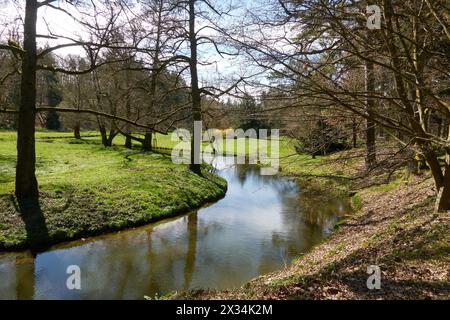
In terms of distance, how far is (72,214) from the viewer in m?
11.1

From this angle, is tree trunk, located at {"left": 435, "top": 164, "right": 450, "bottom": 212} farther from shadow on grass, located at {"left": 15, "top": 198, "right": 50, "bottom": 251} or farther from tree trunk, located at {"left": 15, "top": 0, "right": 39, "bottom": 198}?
tree trunk, located at {"left": 15, "top": 0, "right": 39, "bottom": 198}

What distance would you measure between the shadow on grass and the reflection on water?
1.37 feet

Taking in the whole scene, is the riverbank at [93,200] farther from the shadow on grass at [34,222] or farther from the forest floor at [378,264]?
the forest floor at [378,264]

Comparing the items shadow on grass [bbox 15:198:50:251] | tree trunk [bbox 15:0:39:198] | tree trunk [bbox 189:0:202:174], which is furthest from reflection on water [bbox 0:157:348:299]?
tree trunk [bbox 189:0:202:174]

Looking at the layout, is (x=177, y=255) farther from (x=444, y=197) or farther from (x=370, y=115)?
(x=444, y=197)

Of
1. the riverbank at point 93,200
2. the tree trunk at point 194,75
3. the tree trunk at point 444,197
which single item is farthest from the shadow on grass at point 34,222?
the tree trunk at point 444,197

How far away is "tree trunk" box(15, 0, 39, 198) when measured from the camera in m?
10.5

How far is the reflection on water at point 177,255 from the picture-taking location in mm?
7703

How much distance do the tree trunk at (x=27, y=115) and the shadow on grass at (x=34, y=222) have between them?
0.39m

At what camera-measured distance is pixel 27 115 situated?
10.9 meters

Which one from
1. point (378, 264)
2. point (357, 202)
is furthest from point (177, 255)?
point (357, 202)

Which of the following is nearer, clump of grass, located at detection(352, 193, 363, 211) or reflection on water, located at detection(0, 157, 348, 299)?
reflection on water, located at detection(0, 157, 348, 299)

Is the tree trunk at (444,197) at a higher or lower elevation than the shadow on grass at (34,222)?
higher
